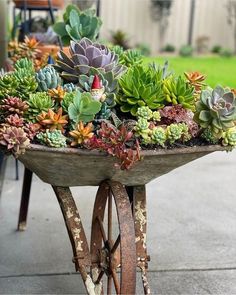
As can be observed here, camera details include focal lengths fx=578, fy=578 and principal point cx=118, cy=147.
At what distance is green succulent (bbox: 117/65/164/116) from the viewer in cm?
186

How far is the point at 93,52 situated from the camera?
200cm

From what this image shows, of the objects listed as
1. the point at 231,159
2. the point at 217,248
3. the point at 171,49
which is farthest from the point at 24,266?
the point at 171,49

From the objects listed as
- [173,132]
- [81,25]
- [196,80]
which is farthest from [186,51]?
[173,132]

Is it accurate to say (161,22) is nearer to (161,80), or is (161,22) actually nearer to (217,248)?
(217,248)

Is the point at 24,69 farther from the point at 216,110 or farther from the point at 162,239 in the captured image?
the point at 162,239

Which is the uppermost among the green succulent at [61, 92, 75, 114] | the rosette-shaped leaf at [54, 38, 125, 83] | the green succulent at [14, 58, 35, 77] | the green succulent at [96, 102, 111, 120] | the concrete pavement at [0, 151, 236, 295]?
the rosette-shaped leaf at [54, 38, 125, 83]

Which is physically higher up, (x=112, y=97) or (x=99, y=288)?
(x=112, y=97)

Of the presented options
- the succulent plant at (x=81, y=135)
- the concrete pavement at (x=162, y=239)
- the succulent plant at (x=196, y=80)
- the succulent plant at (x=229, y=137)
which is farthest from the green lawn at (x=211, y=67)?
the succulent plant at (x=81, y=135)

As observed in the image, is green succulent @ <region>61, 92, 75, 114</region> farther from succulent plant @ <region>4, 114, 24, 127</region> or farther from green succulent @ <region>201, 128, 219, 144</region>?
green succulent @ <region>201, 128, 219, 144</region>

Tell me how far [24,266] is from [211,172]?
198 centimetres

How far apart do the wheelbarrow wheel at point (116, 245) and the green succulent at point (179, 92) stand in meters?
0.33

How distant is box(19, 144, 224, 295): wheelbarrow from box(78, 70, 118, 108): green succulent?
0.23 metres

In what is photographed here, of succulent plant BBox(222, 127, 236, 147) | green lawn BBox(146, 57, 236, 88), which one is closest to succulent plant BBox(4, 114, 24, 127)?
succulent plant BBox(222, 127, 236, 147)

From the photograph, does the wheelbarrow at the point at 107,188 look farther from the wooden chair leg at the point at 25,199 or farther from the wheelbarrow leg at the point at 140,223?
the wooden chair leg at the point at 25,199
